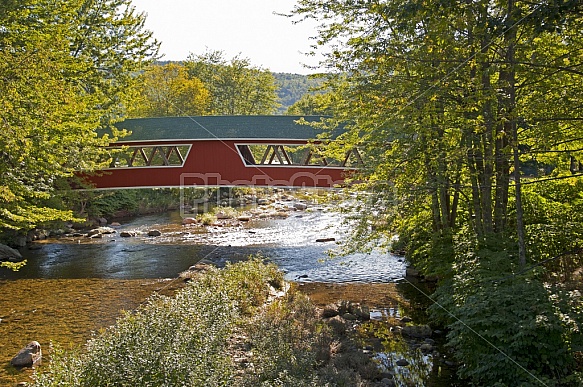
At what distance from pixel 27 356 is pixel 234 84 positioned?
106ft

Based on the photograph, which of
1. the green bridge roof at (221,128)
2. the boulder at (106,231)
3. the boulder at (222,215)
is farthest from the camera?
the boulder at (222,215)

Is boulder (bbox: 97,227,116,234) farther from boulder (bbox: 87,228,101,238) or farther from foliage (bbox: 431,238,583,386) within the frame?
foliage (bbox: 431,238,583,386)

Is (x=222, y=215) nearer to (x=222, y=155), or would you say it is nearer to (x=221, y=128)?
(x=222, y=155)

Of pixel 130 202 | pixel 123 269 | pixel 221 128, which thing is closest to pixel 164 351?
→ pixel 123 269

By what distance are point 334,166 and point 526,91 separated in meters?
9.34

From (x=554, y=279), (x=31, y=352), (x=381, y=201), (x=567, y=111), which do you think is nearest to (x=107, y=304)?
(x=31, y=352)

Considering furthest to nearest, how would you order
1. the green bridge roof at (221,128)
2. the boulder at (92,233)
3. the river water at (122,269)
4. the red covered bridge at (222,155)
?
the boulder at (92,233), the green bridge roof at (221,128), the red covered bridge at (222,155), the river water at (122,269)

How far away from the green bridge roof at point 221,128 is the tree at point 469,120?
6.96 meters

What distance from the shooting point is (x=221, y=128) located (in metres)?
17.3

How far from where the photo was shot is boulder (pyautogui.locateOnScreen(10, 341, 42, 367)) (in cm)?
729

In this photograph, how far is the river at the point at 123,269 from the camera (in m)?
8.98

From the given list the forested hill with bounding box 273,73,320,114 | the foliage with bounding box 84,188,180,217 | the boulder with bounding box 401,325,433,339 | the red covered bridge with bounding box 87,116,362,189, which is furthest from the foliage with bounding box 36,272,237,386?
the forested hill with bounding box 273,73,320,114

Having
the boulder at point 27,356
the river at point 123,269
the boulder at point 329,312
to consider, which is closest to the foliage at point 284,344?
the boulder at point 329,312

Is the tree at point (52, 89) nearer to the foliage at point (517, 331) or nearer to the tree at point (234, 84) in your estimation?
the foliage at point (517, 331)
